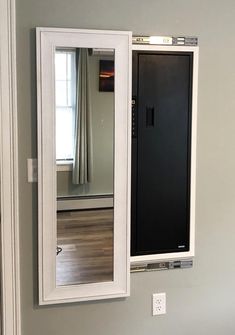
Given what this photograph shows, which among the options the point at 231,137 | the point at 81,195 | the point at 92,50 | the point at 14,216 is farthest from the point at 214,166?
the point at 14,216

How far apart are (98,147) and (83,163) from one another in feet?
0.36

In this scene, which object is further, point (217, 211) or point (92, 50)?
point (217, 211)

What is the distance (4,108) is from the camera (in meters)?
2.03

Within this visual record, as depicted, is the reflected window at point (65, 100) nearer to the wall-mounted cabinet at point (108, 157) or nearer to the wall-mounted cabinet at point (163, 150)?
the wall-mounted cabinet at point (108, 157)

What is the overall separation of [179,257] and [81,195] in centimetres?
65

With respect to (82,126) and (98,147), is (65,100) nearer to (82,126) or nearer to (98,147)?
(82,126)

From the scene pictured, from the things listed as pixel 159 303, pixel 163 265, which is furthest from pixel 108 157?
pixel 159 303

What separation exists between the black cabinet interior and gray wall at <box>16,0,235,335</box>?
98mm

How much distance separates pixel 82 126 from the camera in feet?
7.00

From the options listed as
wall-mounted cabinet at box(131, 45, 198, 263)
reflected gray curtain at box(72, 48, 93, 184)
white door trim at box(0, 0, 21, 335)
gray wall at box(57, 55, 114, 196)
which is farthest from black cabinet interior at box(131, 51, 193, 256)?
white door trim at box(0, 0, 21, 335)

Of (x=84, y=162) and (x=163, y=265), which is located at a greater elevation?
(x=84, y=162)

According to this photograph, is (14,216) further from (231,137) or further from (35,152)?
(231,137)

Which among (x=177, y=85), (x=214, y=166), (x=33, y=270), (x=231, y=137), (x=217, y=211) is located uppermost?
(x=177, y=85)

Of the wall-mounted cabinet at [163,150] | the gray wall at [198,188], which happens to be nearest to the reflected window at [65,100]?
the gray wall at [198,188]
